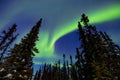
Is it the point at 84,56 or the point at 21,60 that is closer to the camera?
the point at 21,60

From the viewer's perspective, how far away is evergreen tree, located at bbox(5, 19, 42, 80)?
18203mm

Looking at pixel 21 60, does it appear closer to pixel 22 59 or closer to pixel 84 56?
pixel 22 59

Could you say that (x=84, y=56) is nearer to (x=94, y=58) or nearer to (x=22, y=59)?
(x=94, y=58)

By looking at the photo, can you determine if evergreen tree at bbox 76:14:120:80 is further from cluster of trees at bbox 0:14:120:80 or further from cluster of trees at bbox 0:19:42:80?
cluster of trees at bbox 0:19:42:80

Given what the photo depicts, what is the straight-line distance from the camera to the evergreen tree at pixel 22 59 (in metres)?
18.2

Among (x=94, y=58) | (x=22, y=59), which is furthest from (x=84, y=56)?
(x=22, y=59)

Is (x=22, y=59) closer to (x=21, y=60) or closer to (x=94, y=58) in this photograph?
(x=21, y=60)

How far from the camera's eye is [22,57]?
19.9 meters

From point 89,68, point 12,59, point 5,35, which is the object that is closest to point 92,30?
point 89,68

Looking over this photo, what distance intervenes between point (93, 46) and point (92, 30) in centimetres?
383

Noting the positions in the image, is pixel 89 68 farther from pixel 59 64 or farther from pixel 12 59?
pixel 59 64

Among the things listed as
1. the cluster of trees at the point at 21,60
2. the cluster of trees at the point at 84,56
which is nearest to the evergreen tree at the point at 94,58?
the cluster of trees at the point at 84,56

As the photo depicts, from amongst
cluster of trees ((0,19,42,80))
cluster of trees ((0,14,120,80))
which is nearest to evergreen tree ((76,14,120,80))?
cluster of trees ((0,14,120,80))

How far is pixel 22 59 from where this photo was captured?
1983cm
